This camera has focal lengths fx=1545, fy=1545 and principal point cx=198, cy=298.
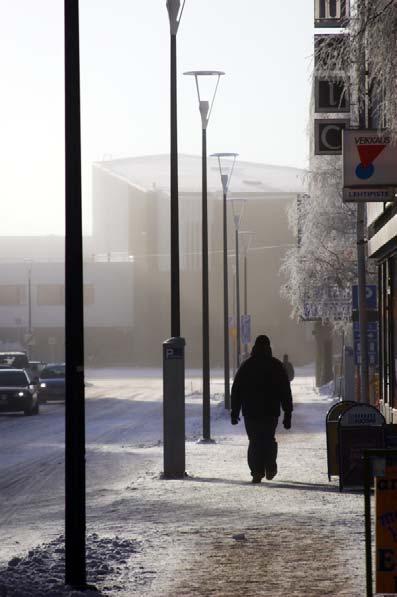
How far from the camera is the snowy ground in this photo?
11.1 metres

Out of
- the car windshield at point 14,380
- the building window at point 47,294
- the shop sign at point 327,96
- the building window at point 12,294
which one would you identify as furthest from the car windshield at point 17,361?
the building window at point 47,294

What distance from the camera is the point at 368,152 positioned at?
20266mm

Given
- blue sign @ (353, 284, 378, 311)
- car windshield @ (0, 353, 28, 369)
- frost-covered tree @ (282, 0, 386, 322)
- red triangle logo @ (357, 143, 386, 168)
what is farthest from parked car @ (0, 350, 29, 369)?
red triangle logo @ (357, 143, 386, 168)

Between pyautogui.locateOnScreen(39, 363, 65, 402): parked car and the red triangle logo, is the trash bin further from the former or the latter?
pyautogui.locateOnScreen(39, 363, 65, 402): parked car

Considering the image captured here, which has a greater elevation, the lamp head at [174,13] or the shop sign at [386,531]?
the lamp head at [174,13]

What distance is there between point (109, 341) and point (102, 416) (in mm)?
74518

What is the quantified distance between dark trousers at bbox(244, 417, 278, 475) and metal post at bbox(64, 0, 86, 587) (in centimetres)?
926

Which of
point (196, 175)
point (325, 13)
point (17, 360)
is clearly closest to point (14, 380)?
point (17, 360)

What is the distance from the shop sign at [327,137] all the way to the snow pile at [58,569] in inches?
497

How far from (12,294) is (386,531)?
11442 cm

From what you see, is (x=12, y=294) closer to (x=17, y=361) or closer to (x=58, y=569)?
(x=17, y=361)

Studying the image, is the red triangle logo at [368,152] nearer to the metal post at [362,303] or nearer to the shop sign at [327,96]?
the shop sign at [327,96]

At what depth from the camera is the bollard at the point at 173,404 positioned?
71.7 ft

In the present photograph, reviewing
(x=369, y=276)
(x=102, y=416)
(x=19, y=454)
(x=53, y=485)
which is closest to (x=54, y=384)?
(x=102, y=416)
